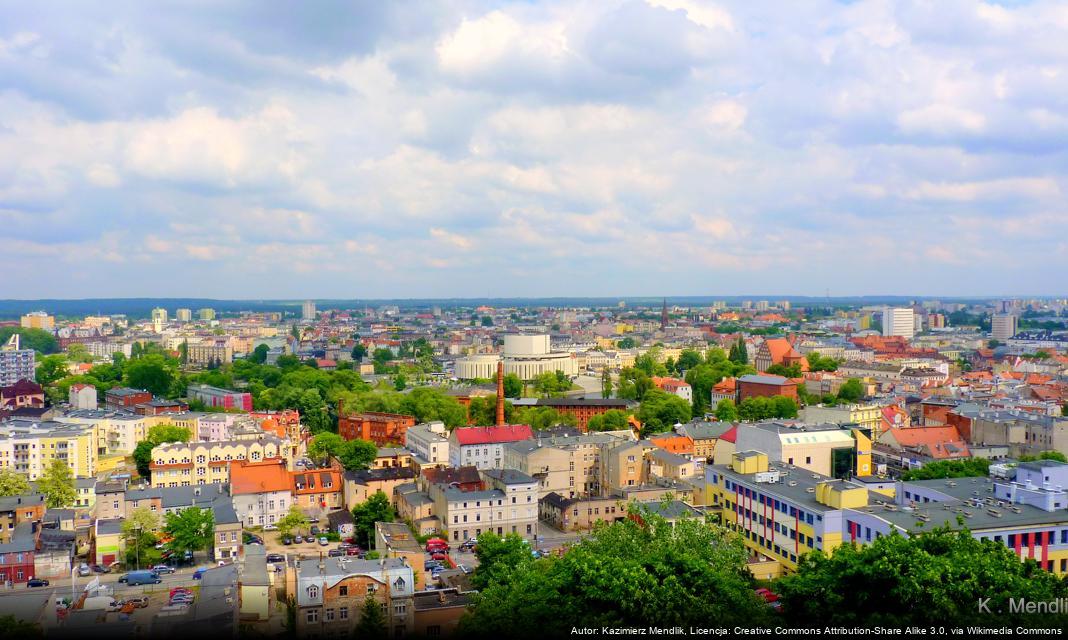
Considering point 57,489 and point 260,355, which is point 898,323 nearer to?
point 260,355

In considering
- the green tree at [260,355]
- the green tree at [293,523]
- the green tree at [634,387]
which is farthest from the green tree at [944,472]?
the green tree at [260,355]

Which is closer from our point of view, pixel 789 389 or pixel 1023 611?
pixel 1023 611

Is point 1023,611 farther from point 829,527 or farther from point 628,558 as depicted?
point 829,527

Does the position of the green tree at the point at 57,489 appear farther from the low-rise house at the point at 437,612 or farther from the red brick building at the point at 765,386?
the red brick building at the point at 765,386

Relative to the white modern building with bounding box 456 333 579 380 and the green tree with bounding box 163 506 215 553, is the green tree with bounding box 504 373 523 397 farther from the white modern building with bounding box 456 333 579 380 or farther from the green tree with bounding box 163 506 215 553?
the green tree with bounding box 163 506 215 553

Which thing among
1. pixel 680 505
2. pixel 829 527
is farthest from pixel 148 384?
pixel 829 527

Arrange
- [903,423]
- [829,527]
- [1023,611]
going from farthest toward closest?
[903,423]
[829,527]
[1023,611]
